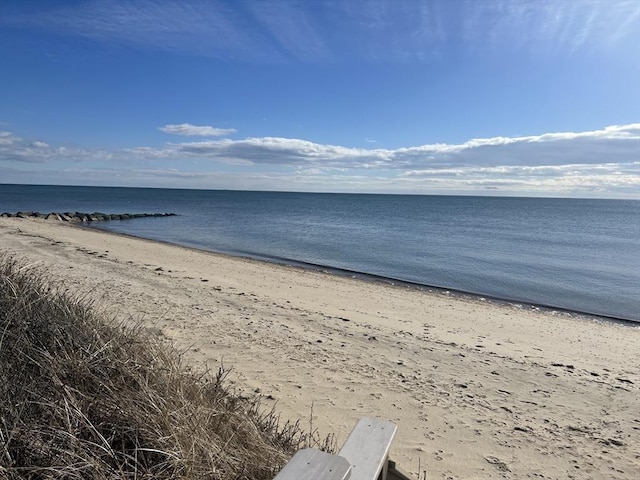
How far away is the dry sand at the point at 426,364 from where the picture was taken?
4.50 meters

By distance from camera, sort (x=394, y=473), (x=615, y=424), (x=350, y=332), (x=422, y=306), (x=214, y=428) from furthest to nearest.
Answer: (x=422, y=306) → (x=350, y=332) → (x=615, y=424) → (x=214, y=428) → (x=394, y=473)

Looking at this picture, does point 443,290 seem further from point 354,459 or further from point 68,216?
point 68,216

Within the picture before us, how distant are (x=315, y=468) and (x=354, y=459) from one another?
0.43 m

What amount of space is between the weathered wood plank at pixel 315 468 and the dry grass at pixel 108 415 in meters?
0.56

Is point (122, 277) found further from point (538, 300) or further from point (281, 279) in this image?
point (538, 300)

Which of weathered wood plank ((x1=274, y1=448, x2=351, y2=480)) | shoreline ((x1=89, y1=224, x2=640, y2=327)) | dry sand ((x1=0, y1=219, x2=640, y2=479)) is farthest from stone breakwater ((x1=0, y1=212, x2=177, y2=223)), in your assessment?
weathered wood plank ((x1=274, y1=448, x2=351, y2=480))

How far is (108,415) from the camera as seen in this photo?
2527 mm

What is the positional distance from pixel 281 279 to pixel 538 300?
8300 mm

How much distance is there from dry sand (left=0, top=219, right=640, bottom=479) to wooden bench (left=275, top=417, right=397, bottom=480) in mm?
1939

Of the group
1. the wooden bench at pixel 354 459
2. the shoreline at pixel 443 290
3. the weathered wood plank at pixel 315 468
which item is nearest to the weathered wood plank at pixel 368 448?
the wooden bench at pixel 354 459

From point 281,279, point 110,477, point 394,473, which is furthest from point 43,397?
point 281,279

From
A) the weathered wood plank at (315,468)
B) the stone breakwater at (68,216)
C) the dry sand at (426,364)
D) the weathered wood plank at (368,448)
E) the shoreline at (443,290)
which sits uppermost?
the weathered wood plank at (315,468)

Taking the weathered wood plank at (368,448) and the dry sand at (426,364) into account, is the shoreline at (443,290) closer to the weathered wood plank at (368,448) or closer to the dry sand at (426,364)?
the dry sand at (426,364)

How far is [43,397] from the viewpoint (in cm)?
254
